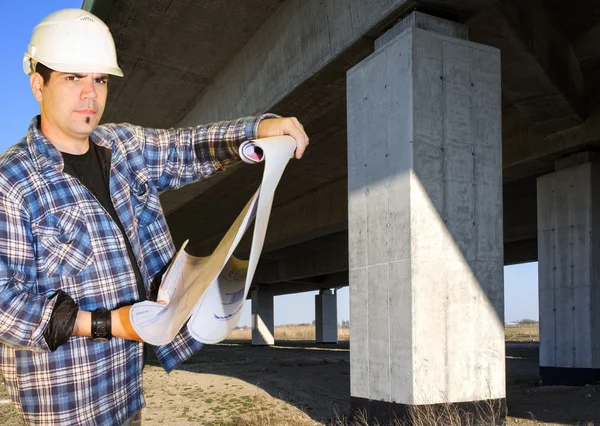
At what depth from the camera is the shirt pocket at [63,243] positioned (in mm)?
1777

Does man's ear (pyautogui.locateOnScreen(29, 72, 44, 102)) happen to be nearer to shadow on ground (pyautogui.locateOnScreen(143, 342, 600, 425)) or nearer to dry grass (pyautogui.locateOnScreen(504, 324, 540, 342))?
shadow on ground (pyautogui.locateOnScreen(143, 342, 600, 425))

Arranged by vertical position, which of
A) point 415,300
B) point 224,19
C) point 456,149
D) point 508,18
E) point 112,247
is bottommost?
point 415,300

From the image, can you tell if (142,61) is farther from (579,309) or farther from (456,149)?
(579,309)

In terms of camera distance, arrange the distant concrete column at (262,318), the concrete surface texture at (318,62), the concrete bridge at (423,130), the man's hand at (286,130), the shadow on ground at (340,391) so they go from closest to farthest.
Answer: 1. the man's hand at (286,130)
2. the concrete bridge at (423,130)
3. the concrete surface texture at (318,62)
4. the shadow on ground at (340,391)
5. the distant concrete column at (262,318)

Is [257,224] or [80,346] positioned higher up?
[257,224]

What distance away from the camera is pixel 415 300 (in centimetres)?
633

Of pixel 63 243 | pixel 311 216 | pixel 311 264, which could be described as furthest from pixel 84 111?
pixel 311 264

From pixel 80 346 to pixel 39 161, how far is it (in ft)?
1.75

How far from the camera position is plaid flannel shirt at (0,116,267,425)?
5.46ft

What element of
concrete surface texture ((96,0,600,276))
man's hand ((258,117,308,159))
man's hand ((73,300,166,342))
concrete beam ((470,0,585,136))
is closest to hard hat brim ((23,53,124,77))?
man's hand ((258,117,308,159))

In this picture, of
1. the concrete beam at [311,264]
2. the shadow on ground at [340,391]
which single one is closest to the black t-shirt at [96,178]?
the shadow on ground at [340,391]

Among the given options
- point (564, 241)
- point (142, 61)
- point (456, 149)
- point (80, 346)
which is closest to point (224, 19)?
point (142, 61)

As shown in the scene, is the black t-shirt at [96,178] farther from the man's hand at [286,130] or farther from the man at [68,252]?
the man's hand at [286,130]

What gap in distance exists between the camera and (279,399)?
10797 mm
